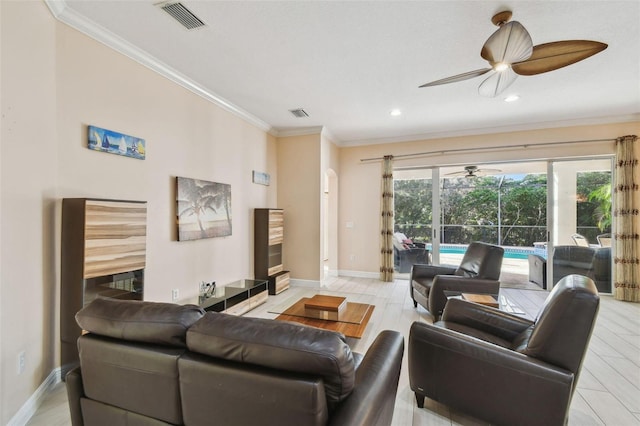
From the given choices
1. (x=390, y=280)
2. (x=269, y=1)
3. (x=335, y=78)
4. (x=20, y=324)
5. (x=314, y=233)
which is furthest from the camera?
(x=390, y=280)

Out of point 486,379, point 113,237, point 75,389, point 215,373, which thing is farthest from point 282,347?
point 113,237

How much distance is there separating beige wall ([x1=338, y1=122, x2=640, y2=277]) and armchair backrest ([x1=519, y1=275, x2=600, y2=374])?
4215mm

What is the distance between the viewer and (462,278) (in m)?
3.29

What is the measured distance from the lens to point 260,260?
15.3ft

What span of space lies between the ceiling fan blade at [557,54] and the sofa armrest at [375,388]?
2.44 m

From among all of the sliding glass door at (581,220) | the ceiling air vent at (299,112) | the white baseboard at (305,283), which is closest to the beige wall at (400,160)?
the sliding glass door at (581,220)

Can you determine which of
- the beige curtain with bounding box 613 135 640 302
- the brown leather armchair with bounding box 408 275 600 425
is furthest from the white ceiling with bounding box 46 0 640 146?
the brown leather armchair with bounding box 408 275 600 425

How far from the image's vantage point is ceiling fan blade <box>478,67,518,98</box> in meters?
2.39

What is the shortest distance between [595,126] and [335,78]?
4.58m

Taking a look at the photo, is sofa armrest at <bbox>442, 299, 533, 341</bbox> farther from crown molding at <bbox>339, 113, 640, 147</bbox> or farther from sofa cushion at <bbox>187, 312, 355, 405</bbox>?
crown molding at <bbox>339, 113, 640, 147</bbox>

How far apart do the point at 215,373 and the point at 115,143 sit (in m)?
2.42

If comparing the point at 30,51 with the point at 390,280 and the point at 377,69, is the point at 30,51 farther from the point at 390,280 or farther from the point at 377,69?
the point at 390,280

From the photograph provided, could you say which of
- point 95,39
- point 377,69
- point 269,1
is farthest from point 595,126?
point 95,39

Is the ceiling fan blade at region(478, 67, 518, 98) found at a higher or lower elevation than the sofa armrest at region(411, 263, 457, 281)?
higher
